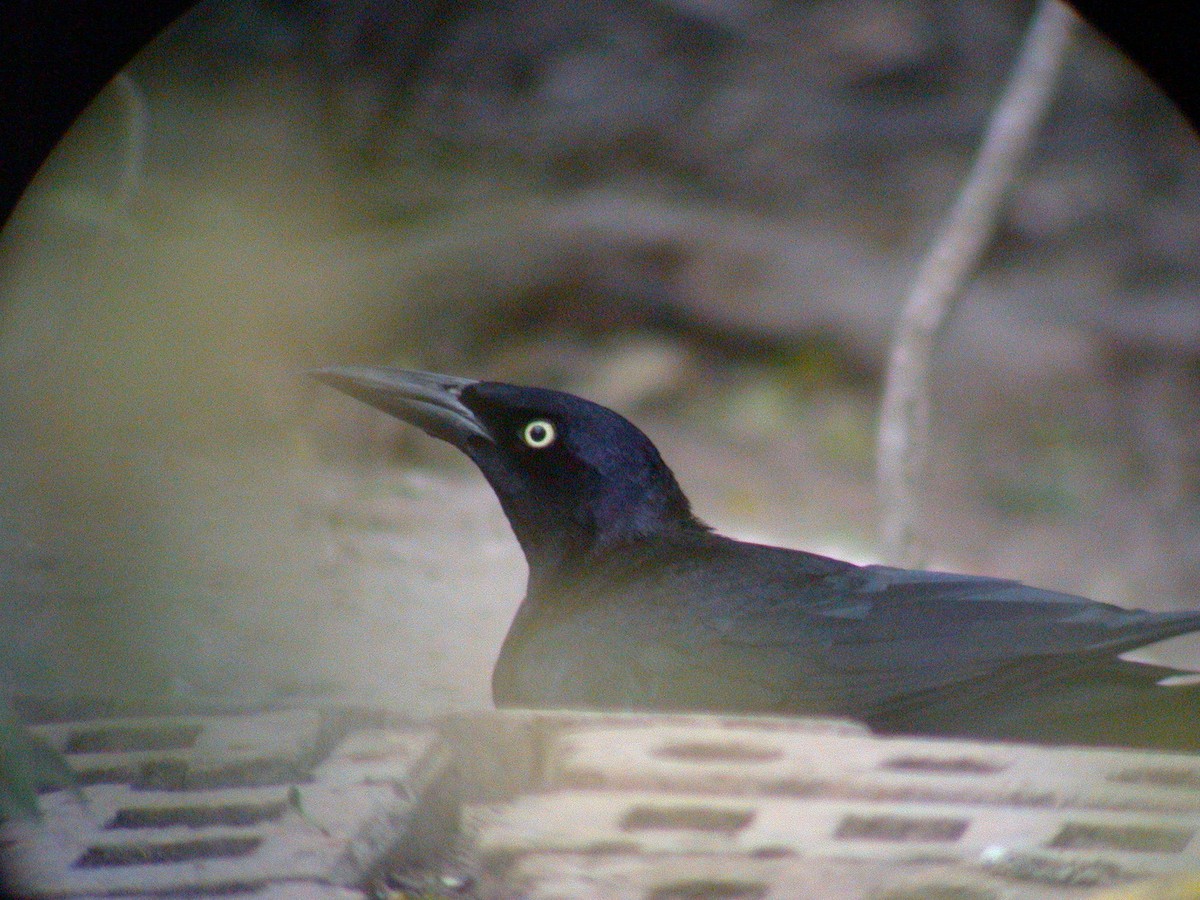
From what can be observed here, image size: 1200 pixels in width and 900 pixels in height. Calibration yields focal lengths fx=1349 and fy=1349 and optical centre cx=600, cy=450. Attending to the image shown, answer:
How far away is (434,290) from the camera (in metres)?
2.50

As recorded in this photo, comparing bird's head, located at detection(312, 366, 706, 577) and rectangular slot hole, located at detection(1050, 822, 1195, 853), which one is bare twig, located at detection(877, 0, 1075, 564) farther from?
rectangular slot hole, located at detection(1050, 822, 1195, 853)

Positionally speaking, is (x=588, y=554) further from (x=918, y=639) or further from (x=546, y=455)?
(x=918, y=639)

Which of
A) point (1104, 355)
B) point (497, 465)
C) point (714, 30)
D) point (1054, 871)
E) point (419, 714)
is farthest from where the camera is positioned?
point (1104, 355)

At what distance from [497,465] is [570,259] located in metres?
0.56

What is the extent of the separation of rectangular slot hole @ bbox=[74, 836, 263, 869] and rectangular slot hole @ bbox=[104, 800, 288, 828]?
0.12ft

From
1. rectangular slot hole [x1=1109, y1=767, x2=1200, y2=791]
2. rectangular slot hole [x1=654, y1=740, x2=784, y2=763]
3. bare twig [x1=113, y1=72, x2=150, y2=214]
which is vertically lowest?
rectangular slot hole [x1=1109, y1=767, x2=1200, y2=791]

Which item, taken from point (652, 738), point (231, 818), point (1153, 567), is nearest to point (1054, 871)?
point (652, 738)

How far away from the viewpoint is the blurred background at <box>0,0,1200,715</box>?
217cm

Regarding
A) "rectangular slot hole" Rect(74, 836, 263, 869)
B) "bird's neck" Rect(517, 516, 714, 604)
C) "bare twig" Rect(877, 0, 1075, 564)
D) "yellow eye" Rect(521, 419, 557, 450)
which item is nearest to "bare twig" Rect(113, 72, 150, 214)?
"yellow eye" Rect(521, 419, 557, 450)

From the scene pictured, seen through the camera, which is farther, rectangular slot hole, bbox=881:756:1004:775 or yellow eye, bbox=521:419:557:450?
yellow eye, bbox=521:419:557:450

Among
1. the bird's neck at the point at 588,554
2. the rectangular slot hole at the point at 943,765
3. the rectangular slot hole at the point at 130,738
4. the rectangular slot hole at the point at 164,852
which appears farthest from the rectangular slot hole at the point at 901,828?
the rectangular slot hole at the point at 130,738

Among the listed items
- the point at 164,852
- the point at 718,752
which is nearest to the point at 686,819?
the point at 718,752

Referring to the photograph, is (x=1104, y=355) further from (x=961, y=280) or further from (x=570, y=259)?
(x=570, y=259)

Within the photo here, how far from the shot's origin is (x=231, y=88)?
7.46 feet
